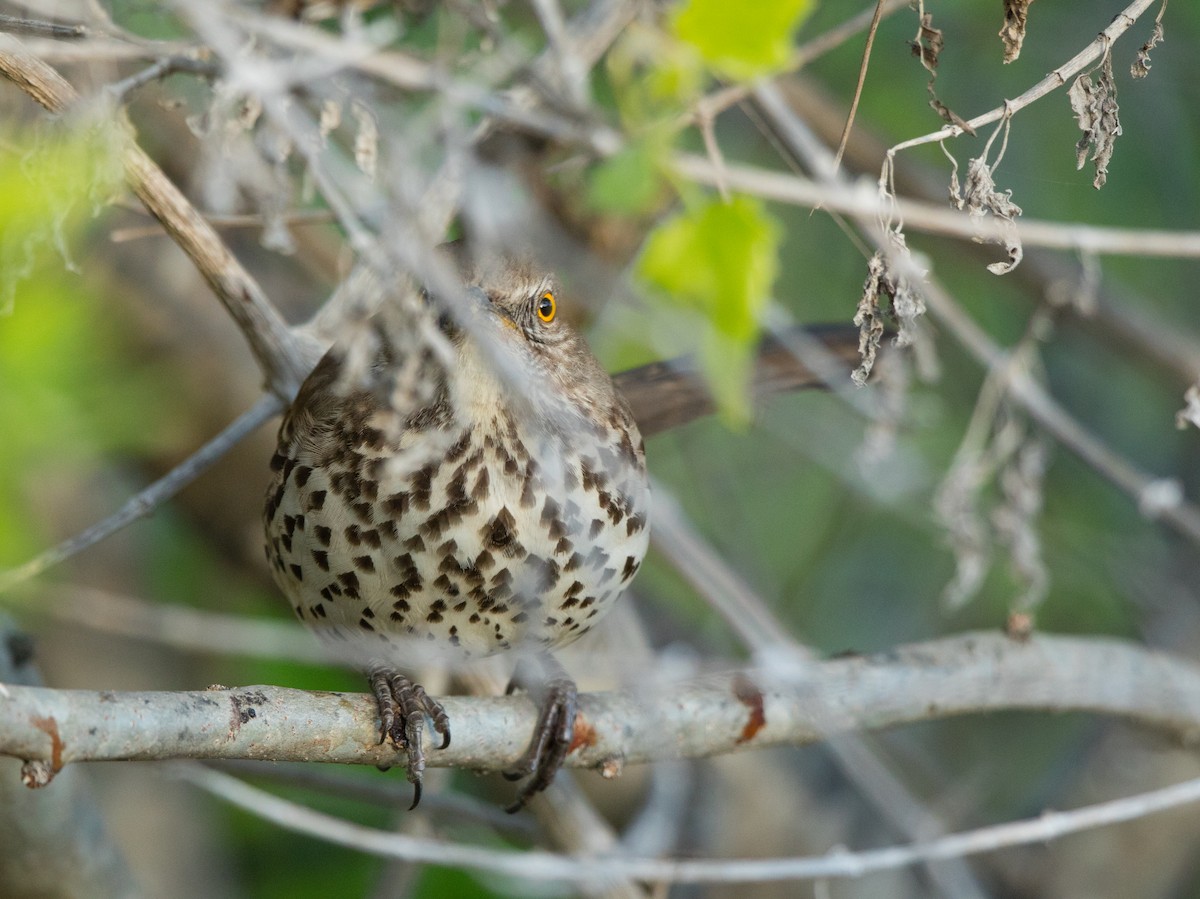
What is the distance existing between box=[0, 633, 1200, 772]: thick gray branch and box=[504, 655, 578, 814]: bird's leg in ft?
0.10

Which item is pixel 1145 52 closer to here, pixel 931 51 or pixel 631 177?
pixel 931 51

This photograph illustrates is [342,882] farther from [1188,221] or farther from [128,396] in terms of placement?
[1188,221]

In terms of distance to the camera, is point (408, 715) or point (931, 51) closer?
point (931, 51)

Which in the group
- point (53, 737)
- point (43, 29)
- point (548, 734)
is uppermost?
point (43, 29)

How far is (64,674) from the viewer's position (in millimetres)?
5457

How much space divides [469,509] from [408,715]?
48 centimetres

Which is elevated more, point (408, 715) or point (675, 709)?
point (675, 709)

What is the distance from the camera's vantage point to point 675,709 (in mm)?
3084

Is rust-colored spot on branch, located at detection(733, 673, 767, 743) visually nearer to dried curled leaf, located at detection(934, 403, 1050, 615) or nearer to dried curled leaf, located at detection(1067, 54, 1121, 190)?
dried curled leaf, located at detection(934, 403, 1050, 615)

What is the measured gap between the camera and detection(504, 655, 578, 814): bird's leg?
2984mm

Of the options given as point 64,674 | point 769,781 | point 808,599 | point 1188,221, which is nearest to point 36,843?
point 64,674

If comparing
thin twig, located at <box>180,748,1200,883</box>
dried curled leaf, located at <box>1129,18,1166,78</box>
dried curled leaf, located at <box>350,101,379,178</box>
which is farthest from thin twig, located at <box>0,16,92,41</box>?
dried curled leaf, located at <box>1129,18,1166,78</box>

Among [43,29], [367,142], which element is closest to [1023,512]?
[367,142]

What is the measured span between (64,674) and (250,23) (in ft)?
13.3
